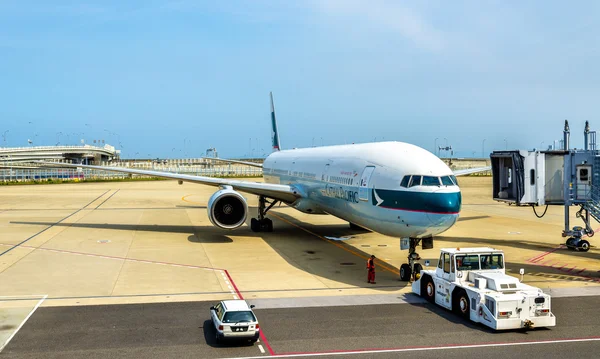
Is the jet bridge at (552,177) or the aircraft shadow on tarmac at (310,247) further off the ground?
the jet bridge at (552,177)

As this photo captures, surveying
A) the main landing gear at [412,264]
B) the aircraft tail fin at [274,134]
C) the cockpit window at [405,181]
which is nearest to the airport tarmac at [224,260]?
the main landing gear at [412,264]

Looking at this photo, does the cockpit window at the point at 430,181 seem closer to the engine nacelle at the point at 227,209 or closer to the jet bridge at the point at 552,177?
the jet bridge at the point at 552,177

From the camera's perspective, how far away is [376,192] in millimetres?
23469

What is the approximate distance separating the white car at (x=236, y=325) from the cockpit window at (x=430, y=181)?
9002 mm

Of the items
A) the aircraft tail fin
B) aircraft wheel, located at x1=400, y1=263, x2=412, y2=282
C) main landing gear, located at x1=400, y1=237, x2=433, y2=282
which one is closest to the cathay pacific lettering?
main landing gear, located at x1=400, y1=237, x2=433, y2=282

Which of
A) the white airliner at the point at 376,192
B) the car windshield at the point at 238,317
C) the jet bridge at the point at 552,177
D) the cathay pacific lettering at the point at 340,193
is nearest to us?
the car windshield at the point at 238,317

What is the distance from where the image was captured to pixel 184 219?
143ft

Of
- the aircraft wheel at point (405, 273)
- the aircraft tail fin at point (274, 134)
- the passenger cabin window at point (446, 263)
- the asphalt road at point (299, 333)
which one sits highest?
the aircraft tail fin at point (274, 134)

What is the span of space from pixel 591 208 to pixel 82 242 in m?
25.5

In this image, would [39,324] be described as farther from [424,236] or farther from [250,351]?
[424,236]

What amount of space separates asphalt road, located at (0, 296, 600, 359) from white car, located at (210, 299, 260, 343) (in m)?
0.31

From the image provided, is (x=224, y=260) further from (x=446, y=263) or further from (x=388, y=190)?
(x=446, y=263)

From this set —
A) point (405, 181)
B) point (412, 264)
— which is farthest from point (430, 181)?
point (412, 264)

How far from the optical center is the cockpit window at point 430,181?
70.7 ft
